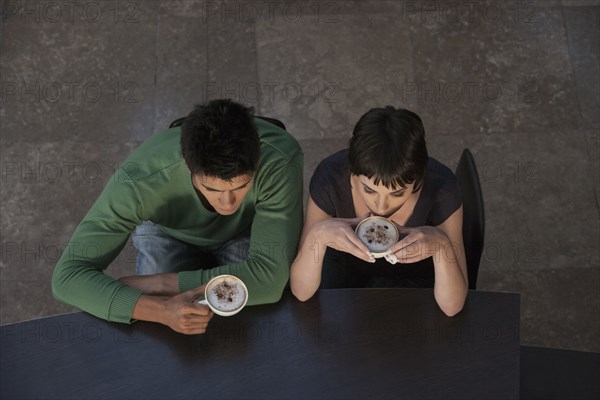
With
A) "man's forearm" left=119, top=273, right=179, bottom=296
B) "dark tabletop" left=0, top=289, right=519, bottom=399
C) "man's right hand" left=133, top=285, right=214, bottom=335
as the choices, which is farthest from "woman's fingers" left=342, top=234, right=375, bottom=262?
"man's forearm" left=119, top=273, right=179, bottom=296

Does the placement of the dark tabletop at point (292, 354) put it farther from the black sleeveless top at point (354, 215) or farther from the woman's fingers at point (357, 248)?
the black sleeveless top at point (354, 215)

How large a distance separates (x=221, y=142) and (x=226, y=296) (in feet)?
1.34

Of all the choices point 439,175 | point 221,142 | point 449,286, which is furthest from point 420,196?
point 221,142

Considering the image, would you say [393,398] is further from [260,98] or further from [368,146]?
[260,98]

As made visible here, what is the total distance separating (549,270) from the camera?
3.10m

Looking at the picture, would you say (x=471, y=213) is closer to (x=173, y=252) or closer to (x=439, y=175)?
(x=439, y=175)

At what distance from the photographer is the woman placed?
1950mm

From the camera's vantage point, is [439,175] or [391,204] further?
[439,175]

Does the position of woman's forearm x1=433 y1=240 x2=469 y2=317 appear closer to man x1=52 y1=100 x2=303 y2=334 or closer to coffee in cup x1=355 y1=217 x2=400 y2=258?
coffee in cup x1=355 y1=217 x2=400 y2=258

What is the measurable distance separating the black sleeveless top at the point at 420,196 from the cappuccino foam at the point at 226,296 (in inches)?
16.6

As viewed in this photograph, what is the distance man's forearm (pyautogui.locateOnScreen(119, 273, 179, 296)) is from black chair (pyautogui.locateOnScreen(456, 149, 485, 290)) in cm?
85

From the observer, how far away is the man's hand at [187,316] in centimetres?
190

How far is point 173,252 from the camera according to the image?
2.50 m

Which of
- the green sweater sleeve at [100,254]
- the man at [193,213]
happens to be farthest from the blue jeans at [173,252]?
the green sweater sleeve at [100,254]
